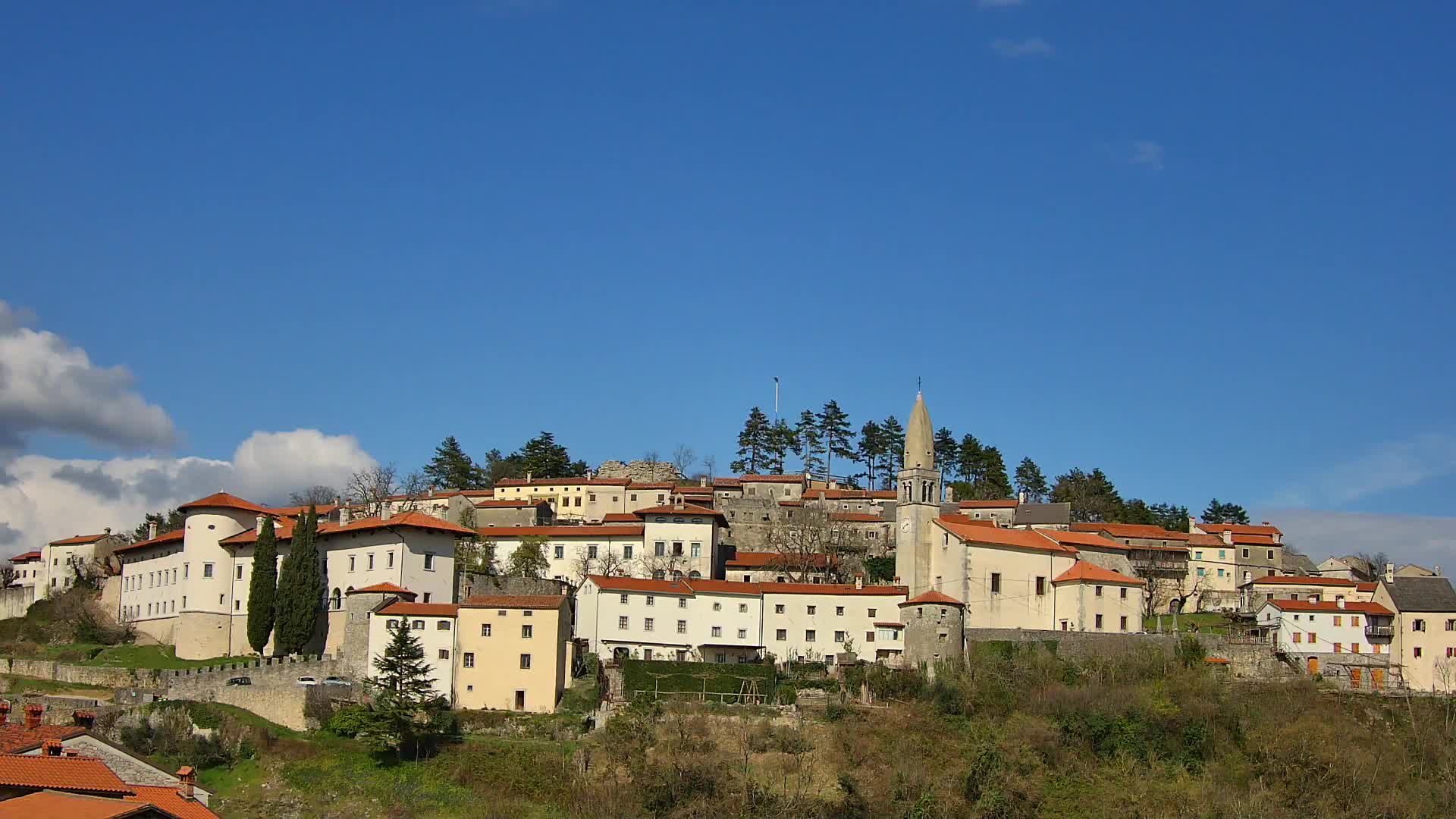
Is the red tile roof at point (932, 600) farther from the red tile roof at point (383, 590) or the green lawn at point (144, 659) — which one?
the green lawn at point (144, 659)

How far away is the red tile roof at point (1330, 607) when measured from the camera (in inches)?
2689

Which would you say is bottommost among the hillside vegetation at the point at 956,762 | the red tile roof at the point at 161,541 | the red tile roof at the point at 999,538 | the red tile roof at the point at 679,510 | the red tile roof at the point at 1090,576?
the hillside vegetation at the point at 956,762

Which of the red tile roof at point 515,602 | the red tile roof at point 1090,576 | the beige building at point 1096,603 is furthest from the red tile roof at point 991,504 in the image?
the red tile roof at point 515,602

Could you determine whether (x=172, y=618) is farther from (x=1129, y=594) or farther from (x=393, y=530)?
(x=1129, y=594)

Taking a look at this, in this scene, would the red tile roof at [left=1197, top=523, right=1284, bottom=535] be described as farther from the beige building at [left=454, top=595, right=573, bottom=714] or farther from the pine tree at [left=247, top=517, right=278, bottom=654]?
the pine tree at [left=247, top=517, right=278, bottom=654]

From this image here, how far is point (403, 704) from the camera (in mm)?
55656

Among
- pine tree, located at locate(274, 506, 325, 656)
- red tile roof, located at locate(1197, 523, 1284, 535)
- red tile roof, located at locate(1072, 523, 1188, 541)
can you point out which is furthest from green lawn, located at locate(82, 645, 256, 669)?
red tile roof, located at locate(1197, 523, 1284, 535)

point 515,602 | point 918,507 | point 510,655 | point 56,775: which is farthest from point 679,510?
point 56,775

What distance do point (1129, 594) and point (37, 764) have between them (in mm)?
47584

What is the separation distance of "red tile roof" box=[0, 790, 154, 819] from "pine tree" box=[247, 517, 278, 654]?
3190 centimetres

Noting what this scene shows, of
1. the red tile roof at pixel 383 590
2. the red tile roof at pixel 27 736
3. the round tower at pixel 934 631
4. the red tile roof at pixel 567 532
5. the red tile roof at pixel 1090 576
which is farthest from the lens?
the red tile roof at pixel 567 532

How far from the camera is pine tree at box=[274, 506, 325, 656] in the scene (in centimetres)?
6575

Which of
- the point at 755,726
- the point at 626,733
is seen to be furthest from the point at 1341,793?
the point at 626,733

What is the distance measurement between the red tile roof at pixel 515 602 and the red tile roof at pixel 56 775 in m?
23.3
